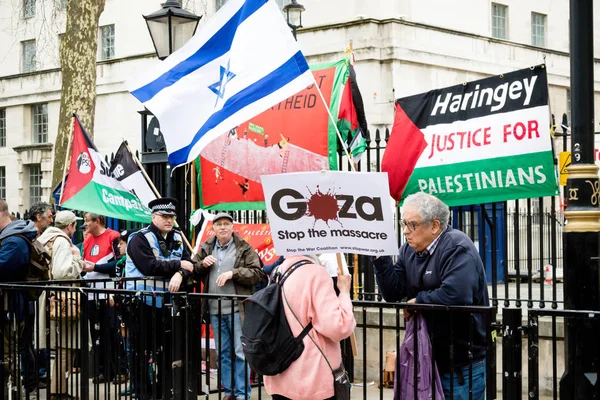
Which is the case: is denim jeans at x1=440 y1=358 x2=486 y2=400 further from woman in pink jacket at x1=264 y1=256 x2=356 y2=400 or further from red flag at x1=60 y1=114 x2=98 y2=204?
red flag at x1=60 y1=114 x2=98 y2=204

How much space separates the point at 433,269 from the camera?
19.5 feet

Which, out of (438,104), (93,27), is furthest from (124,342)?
(93,27)

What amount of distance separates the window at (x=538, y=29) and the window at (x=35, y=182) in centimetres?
2065

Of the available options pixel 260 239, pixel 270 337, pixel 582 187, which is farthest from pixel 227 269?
pixel 582 187

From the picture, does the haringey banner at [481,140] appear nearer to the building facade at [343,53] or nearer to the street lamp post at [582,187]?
the street lamp post at [582,187]

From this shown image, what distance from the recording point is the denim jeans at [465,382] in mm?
5805

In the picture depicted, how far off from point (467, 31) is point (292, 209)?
85.0 feet

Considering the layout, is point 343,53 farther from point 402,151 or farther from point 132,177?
point 402,151

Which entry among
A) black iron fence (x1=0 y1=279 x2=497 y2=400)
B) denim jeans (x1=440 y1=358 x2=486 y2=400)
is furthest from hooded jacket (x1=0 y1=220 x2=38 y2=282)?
denim jeans (x1=440 y1=358 x2=486 y2=400)

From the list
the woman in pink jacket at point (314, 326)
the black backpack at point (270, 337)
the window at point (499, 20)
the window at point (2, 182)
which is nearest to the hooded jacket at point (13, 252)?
the black backpack at point (270, 337)

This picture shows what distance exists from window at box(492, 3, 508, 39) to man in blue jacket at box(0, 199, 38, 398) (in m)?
26.0

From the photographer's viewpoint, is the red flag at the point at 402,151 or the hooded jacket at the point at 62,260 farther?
the hooded jacket at the point at 62,260

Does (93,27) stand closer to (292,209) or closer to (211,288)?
(211,288)

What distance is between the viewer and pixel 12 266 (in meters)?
8.68
